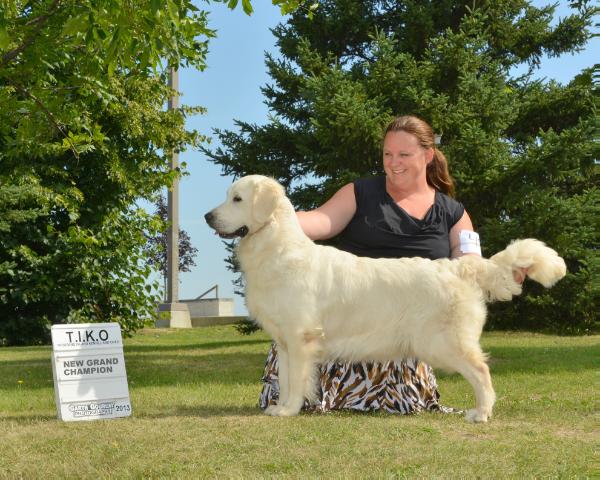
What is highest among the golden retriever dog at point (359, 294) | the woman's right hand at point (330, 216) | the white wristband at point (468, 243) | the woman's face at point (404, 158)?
the woman's face at point (404, 158)

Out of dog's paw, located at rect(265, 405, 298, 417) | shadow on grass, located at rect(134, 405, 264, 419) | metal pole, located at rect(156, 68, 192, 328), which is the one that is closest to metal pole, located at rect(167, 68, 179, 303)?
metal pole, located at rect(156, 68, 192, 328)

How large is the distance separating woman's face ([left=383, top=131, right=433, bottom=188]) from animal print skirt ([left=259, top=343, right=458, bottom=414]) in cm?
122

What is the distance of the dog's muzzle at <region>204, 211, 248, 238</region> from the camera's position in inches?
175

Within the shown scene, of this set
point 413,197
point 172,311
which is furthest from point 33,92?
point 172,311

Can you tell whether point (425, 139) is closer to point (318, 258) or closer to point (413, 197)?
point (413, 197)

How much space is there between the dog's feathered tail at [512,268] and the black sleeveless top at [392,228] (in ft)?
1.67

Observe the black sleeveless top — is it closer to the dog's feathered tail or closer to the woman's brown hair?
the woman's brown hair

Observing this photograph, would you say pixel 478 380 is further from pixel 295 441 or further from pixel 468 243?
pixel 295 441

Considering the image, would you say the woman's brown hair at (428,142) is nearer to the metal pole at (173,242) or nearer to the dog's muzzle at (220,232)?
the dog's muzzle at (220,232)

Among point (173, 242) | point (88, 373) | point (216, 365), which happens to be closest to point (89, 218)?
point (173, 242)

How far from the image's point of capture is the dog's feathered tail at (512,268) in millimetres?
4496

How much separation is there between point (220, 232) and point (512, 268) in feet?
5.81

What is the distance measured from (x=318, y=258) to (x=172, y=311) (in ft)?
49.1

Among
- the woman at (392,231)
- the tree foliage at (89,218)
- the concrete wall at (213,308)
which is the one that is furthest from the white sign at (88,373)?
the concrete wall at (213,308)
